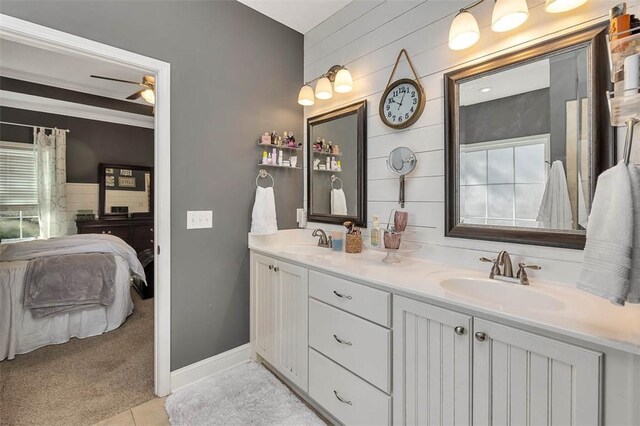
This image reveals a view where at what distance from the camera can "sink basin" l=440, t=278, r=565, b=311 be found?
3.83 ft

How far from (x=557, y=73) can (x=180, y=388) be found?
278cm

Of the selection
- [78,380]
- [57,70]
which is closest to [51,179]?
[57,70]

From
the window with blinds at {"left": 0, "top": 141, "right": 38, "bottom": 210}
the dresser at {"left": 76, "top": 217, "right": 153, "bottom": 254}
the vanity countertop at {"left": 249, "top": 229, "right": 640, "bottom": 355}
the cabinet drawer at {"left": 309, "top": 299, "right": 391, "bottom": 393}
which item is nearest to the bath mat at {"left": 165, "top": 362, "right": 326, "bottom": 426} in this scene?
the cabinet drawer at {"left": 309, "top": 299, "right": 391, "bottom": 393}

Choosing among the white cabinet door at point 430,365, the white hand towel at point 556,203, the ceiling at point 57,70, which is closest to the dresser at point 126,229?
the ceiling at point 57,70

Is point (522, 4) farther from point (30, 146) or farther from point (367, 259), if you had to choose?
point (30, 146)

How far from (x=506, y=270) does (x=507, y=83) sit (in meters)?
0.93

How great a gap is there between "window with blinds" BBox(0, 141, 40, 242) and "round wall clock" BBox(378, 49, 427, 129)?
4.91 m

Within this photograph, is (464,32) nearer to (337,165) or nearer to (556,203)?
(556,203)

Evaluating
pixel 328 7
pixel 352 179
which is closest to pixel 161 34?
pixel 328 7

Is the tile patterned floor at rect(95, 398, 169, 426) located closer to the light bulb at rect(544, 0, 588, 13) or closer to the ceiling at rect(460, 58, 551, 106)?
the ceiling at rect(460, 58, 551, 106)

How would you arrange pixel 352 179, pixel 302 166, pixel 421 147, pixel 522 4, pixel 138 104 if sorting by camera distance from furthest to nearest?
1. pixel 138 104
2. pixel 302 166
3. pixel 352 179
4. pixel 421 147
5. pixel 522 4

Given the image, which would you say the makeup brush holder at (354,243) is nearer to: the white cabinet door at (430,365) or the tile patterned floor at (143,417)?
the white cabinet door at (430,365)

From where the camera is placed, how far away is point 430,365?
115cm

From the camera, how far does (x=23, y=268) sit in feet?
8.07
